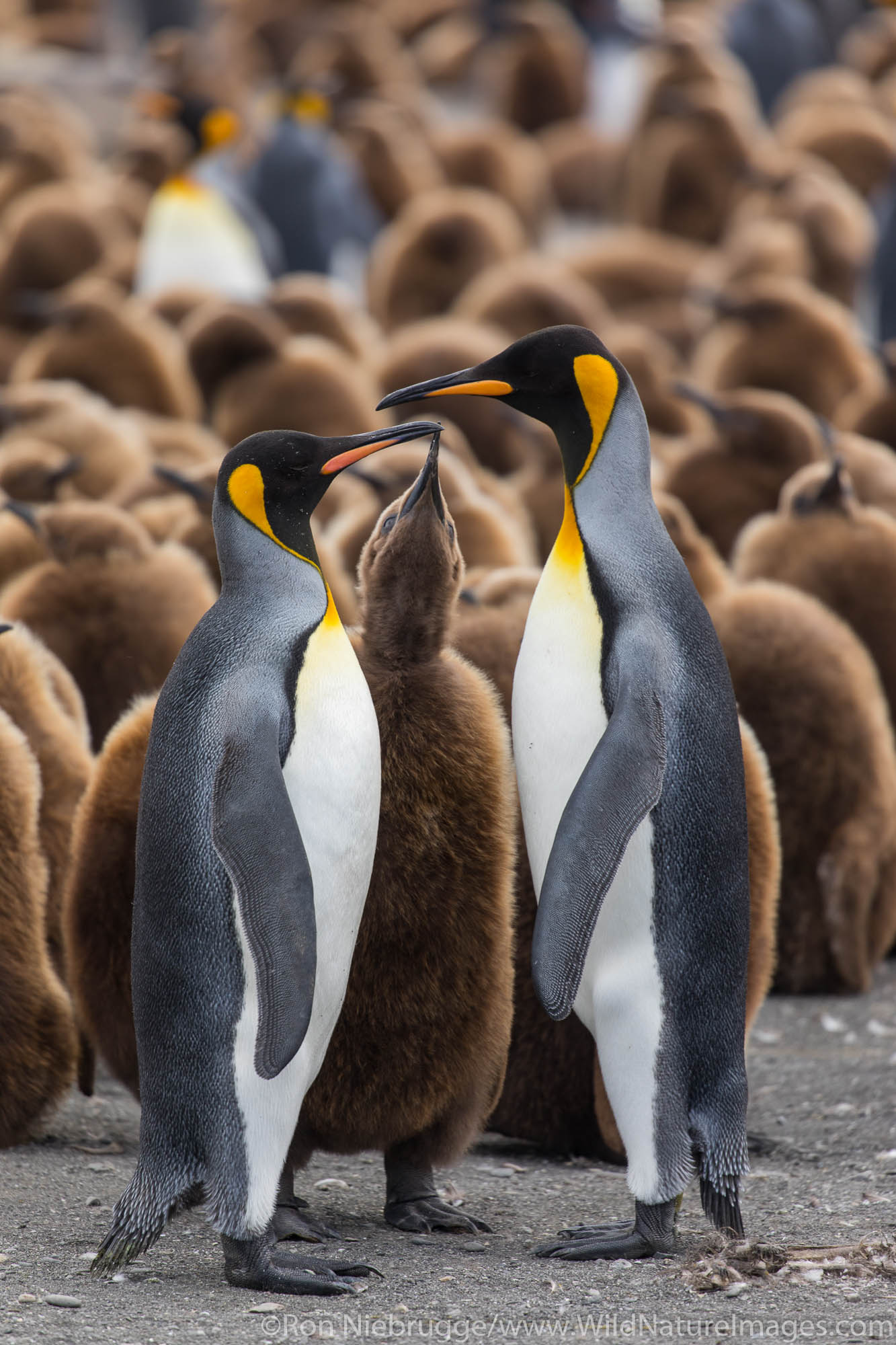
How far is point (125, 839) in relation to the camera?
3.31 m

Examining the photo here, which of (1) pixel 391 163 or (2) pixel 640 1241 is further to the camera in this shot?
(1) pixel 391 163

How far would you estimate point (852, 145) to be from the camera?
49.3 feet

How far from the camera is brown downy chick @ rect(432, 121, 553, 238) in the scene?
49.2ft

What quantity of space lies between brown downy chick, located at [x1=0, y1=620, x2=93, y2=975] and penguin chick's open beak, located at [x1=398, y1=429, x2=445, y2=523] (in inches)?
43.7

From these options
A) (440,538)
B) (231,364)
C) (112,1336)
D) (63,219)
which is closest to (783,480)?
(231,364)

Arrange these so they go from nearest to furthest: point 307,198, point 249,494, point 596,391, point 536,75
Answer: point 249,494
point 596,391
point 307,198
point 536,75

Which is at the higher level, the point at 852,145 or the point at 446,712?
the point at 852,145

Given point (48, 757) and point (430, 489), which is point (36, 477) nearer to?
point (48, 757)

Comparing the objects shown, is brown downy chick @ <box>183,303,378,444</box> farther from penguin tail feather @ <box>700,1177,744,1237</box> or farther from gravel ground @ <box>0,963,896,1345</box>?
penguin tail feather @ <box>700,1177,744,1237</box>

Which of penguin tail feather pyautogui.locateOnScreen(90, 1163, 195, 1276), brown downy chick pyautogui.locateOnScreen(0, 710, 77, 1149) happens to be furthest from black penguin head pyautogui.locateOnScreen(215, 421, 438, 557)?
penguin tail feather pyautogui.locateOnScreen(90, 1163, 195, 1276)

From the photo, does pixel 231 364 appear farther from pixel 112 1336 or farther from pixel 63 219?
pixel 112 1336

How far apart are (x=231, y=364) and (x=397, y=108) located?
991 centimetres

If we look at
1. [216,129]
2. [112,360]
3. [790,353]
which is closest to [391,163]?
[216,129]

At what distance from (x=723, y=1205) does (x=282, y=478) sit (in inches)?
51.1
